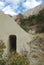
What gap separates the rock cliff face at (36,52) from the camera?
2472 centimetres

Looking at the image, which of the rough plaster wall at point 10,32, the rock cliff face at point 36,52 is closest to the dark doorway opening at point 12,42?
the rough plaster wall at point 10,32

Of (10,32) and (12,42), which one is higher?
(10,32)

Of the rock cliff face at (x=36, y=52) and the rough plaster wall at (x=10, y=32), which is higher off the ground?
the rough plaster wall at (x=10, y=32)

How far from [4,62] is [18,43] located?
820 centimetres

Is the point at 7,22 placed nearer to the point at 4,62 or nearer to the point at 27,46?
the point at 27,46

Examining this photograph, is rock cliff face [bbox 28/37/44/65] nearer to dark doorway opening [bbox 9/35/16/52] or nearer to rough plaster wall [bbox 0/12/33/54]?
rough plaster wall [bbox 0/12/33/54]

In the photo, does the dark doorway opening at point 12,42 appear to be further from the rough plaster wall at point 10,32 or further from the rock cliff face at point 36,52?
the rock cliff face at point 36,52

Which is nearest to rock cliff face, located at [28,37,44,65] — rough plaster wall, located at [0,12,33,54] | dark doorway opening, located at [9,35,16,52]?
rough plaster wall, located at [0,12,33,54]

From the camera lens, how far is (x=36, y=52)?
2556 cm

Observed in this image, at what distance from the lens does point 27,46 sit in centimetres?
2552

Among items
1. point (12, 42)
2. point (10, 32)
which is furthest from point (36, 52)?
point (10, 32)

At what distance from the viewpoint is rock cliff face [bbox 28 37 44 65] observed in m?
24.7

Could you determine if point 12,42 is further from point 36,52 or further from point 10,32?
point 36,52

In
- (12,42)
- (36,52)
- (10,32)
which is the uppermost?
(10,32)
